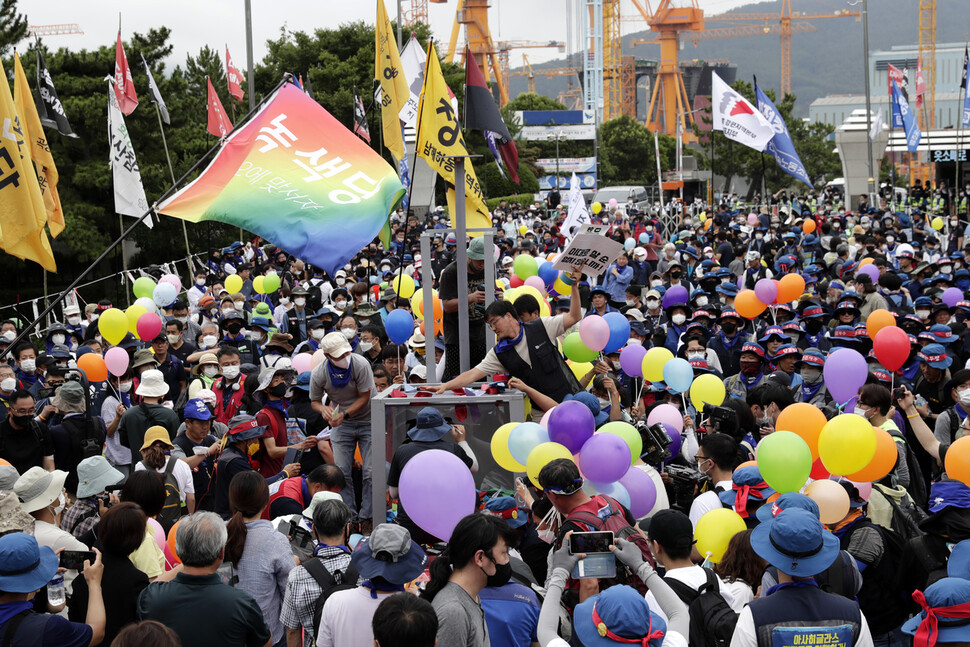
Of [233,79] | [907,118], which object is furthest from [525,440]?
[907,118]

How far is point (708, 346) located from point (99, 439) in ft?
18.4

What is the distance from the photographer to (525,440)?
516cm

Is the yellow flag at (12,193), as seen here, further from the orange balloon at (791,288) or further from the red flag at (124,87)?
the red flag at (124,87)

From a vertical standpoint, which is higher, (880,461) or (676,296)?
(676,296)

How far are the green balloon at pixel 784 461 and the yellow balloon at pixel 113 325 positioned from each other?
7.42 m

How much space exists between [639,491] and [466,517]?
1.61 metres

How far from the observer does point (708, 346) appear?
9.21 m

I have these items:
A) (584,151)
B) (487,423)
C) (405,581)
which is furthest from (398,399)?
(584,151)

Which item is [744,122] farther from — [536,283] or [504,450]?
[504,450]

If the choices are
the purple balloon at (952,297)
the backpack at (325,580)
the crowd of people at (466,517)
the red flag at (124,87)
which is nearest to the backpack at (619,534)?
the crowd of people at (466,517)

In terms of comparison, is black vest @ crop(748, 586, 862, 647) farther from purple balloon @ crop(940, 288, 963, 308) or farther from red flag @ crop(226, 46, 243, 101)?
red flag @ crop(226, 46, 243, 101)

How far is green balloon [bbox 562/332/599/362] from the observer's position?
718 centimetres

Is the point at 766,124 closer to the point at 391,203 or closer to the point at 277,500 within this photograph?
the point at 391,203

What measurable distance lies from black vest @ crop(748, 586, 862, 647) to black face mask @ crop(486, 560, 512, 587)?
96cm
